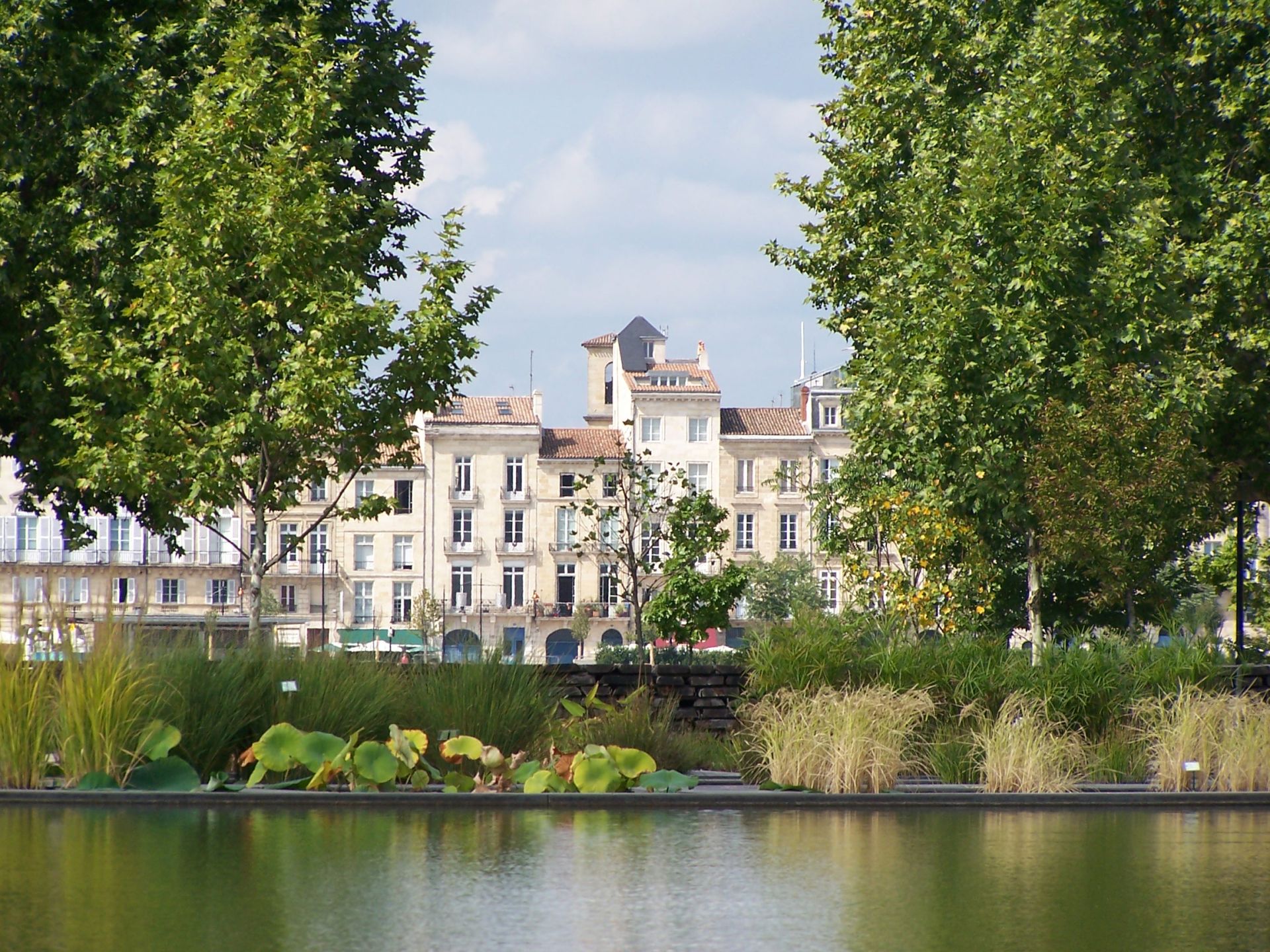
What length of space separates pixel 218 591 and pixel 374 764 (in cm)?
8236

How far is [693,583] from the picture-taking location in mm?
32312

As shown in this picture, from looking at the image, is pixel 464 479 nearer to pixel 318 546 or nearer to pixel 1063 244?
pixel 318 546

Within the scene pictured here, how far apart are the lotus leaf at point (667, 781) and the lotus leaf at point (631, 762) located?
0.29 ft

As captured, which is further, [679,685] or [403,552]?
[403,552]

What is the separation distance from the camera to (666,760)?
14.4 meters

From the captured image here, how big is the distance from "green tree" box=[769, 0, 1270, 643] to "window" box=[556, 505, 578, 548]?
67523 millimetres

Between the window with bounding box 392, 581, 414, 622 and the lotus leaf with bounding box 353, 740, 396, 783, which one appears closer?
the lotus leaf with bounding box 353, 740, 396, 783

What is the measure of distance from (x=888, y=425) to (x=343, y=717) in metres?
14.8

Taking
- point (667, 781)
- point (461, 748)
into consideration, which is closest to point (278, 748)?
point (461, 748)

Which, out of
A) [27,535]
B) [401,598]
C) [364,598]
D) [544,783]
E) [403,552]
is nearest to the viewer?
[544,783]

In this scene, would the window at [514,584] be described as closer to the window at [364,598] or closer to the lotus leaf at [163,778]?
the window at [364,598]

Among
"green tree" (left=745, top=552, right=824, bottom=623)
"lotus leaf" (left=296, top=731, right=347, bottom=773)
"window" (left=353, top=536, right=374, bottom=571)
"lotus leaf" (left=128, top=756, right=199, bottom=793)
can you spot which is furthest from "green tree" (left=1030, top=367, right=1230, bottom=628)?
"window" (left=353, top=536, right=374, bottom=571)

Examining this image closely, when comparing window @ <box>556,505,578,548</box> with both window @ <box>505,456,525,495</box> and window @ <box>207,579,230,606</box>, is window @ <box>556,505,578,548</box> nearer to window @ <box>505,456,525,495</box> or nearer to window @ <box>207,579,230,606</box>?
window @ <box>505,456,525,495</box>

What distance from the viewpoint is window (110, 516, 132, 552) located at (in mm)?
92375
